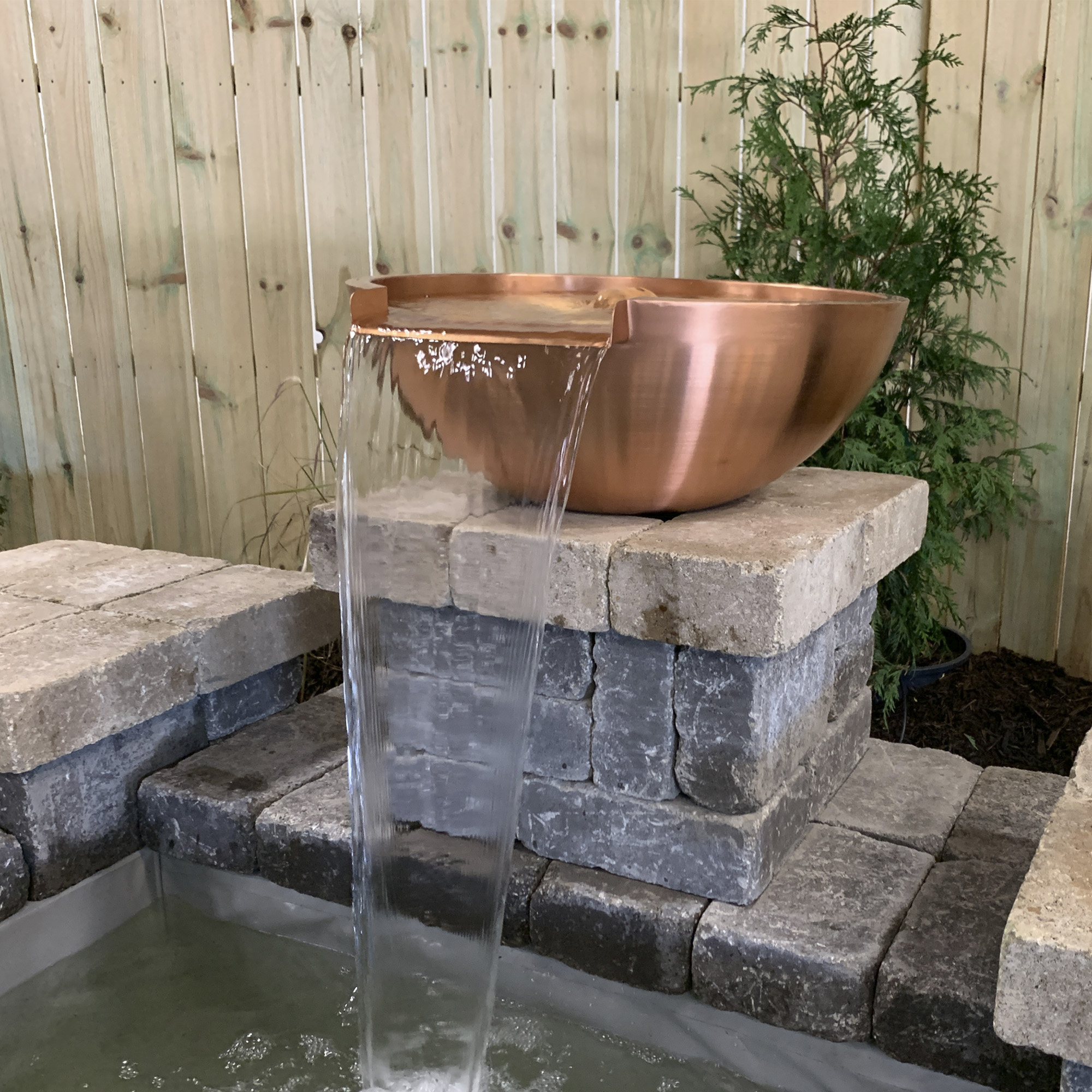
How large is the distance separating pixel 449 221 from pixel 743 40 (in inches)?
39.2

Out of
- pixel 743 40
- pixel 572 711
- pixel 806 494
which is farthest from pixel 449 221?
pixel 572 711

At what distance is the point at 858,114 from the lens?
2.54 meters

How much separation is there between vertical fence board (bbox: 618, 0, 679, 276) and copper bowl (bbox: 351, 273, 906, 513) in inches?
53.9

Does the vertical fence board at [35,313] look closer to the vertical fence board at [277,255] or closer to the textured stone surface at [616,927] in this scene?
the vertical fence board at [277,255]

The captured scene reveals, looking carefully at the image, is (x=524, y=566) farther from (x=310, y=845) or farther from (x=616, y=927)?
(x=310, y=845)

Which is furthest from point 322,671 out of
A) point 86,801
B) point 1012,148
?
point 1012,148

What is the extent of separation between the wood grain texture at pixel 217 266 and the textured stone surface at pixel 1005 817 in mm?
2534

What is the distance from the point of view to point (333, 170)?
3293 mm

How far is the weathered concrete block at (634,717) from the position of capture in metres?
1.63

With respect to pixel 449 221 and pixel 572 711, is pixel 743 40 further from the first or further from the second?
pixel 572 711

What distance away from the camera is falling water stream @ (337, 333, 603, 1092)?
5.02 feet

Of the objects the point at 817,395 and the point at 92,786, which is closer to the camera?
the point at 817,395

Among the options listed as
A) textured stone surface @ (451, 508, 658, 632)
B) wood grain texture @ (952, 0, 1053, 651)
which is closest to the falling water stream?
textured stone surface @ (451, 508, 658, 632)

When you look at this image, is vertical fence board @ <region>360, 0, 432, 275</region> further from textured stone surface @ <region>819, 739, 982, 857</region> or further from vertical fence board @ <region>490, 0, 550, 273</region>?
textured stone surface @ <region>819, 739, 982, 857</region>
